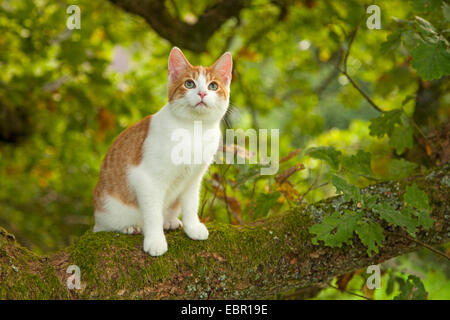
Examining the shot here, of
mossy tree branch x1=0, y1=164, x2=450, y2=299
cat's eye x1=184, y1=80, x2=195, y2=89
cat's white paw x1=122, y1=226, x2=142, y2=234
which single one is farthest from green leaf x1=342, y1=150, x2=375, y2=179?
cat's white paw x1=122, y1=226, x2=142, y2=234

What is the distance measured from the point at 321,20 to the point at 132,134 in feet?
8.98

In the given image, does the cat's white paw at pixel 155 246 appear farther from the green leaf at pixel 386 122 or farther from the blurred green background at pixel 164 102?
the green leaf at pixel 386 122

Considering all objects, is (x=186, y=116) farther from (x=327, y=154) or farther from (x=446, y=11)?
(x=446, y=11)

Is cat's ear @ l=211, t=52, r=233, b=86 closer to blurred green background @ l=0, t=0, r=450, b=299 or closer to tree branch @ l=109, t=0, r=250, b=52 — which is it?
blurred green background @ l=0, t=0, r=450, b=299

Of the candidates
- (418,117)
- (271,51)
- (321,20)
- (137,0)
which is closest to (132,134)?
(137,0)

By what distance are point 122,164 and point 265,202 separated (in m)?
0.84

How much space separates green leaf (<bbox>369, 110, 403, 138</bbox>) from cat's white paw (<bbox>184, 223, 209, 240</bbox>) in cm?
122

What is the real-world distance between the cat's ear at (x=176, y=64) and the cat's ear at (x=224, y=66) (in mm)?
144

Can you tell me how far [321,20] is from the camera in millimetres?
4332

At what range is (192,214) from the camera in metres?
2.33

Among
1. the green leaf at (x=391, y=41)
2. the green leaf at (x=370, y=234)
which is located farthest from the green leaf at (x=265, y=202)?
the green leaf at (x=391, y=41)

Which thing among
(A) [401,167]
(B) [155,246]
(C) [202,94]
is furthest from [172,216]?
(A) [401,167]

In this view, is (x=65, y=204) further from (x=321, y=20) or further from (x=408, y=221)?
(x=408, y=221)

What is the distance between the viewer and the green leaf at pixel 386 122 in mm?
2592
